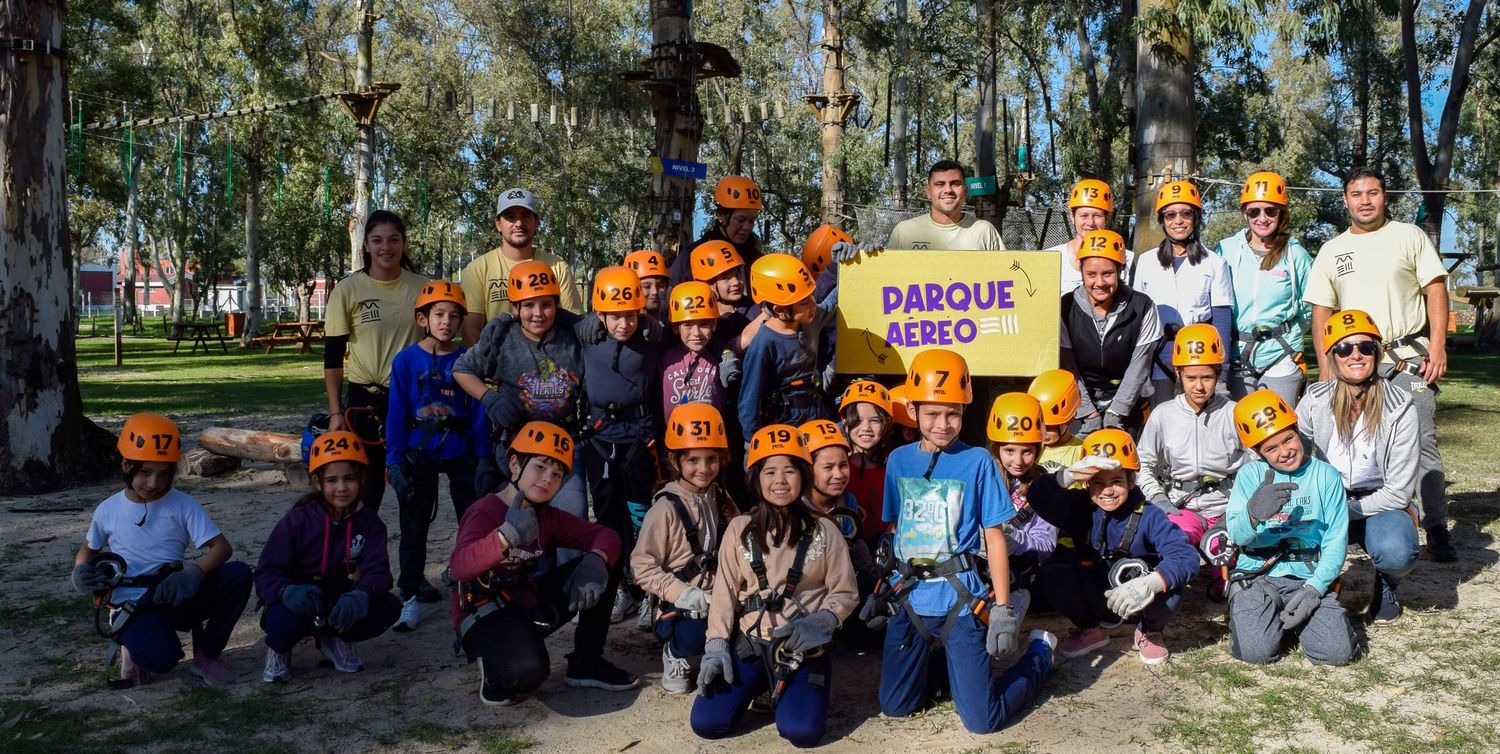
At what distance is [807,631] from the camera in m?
4.80

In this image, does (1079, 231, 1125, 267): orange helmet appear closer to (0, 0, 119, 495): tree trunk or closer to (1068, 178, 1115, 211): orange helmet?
(1068, 178, 1115, 211): orange helmet

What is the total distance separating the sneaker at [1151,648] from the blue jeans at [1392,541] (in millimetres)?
1349

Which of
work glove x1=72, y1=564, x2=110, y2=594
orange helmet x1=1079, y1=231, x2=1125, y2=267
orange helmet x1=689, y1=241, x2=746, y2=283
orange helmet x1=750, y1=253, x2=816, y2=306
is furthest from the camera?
orange helmet x1=1079, y1=231, x2=1125, y2=267

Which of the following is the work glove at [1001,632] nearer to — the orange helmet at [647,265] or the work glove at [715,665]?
the work glove at [715,665]

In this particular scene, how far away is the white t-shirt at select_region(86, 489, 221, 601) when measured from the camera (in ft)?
17.7

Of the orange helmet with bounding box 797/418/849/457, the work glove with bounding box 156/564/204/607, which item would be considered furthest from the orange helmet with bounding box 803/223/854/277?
the work glove with bounding box 156/564/204/607

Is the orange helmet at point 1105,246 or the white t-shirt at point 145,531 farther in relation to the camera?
the orange helmet at point 1105,246

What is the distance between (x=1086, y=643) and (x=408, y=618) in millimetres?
3521

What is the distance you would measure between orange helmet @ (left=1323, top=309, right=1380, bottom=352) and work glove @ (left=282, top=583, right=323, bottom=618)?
5300 mm

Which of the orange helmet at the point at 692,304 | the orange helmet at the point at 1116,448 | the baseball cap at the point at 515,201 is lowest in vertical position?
the orange helmet at the point at 1116,448

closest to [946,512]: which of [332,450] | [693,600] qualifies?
[693,600]

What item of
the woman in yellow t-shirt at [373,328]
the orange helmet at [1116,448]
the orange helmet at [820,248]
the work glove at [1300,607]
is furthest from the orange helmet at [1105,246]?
the woman in yellow t-shirt at [373,328]

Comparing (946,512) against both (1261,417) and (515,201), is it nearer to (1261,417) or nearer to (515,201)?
(1261,417)

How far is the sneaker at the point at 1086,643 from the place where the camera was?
5.76 meters
